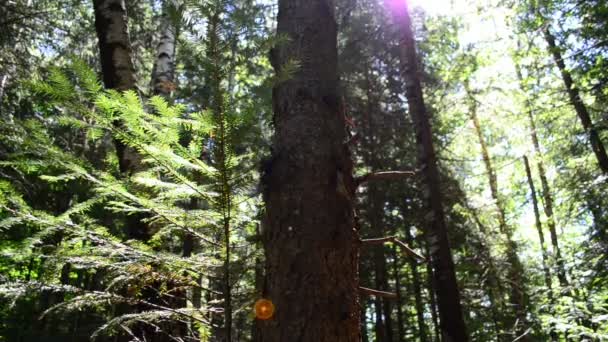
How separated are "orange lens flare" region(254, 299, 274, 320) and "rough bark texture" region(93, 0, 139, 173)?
265 centimetres

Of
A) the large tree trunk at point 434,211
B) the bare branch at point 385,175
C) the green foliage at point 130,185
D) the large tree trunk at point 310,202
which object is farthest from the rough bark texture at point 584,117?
the green foliage at point 130,185

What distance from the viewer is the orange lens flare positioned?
67.8 inches

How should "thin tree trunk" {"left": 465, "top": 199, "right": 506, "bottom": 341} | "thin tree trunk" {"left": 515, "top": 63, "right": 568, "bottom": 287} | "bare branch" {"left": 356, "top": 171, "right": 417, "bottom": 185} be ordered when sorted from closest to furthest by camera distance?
"bare branch" {"left": 356, "top": 171, "right": 417, "bottom": 185} → "thin tree trunk" {"left": 515, "top": 63, "right": 568, "bottom": 287} → "thin tree trunk" {"left": 465, "top": 199, "right": 506, "bottom": 341}

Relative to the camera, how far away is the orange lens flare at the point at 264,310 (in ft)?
5.65

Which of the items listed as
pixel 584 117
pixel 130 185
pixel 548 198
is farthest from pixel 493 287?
pixel 130 185

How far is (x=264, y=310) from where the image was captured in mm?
1734

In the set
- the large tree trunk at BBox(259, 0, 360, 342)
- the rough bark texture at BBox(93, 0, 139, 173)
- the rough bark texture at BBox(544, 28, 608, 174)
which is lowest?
the large tree trunk at BBox(259, 0, 360, 342)

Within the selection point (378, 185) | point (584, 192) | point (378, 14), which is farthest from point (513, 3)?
point (378, 185)

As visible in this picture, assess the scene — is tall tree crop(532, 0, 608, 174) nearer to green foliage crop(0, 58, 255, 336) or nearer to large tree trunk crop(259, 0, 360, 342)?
large tree trunk crop(259, 0, 360, 342)

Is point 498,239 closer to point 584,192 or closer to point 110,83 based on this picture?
point 584,192

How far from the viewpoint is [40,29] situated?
886 centimetres

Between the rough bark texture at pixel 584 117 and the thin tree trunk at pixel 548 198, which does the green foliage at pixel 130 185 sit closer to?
the thin tree trunk at pixel 548 198

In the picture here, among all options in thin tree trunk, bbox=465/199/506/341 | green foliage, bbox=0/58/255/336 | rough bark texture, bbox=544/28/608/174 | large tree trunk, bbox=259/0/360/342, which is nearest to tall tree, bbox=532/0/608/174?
rough bark texture, bbox=544/28/608/174

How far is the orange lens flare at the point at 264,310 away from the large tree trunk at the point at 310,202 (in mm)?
27
